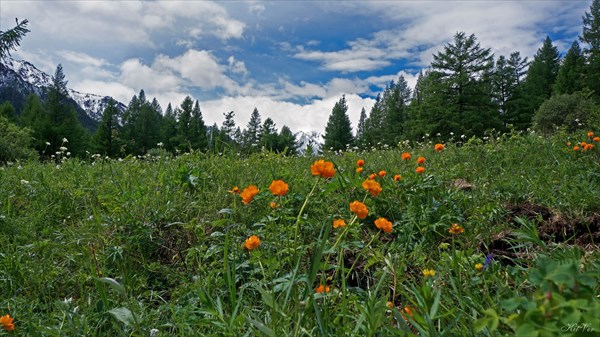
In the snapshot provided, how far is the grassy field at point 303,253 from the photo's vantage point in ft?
3.04

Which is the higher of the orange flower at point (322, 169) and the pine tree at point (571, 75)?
the pine tree at point (571, 75)

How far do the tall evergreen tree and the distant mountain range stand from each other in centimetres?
11222

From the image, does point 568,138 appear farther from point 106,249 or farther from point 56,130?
point 56,130

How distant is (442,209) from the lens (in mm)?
1934

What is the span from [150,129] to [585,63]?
43377 millimetres

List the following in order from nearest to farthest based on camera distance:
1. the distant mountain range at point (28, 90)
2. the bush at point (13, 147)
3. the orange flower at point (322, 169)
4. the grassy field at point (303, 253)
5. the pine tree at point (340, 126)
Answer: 1. the grassy field at point (303, 253)
2. the orange flower at point (322, 169)
3. the bush at point (13, 147)
4. the pine tree at point (340, 126)
5. the distant mountain range at point (28, 90)

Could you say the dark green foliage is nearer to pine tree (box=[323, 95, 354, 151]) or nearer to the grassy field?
the grassy field

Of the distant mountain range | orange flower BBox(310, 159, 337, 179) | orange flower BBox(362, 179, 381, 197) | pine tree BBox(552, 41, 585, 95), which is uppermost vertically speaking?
the distant mountain range

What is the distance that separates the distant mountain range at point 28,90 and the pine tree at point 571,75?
111m

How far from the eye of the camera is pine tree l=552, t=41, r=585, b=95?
27638 mm

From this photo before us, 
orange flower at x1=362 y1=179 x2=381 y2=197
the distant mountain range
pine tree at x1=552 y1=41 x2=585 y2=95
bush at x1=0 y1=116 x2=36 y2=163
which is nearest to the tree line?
pine tree at x1=552 y1=41 x2=585 y2=95

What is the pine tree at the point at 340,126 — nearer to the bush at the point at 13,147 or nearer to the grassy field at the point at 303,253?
the bush at the point at 13,147

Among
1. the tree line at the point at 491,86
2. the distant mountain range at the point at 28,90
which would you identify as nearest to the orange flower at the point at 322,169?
the tree line at the point at 491,86

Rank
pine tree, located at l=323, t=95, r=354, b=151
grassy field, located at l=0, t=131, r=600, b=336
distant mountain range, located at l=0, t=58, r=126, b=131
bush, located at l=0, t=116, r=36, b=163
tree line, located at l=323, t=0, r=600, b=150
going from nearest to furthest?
grassy field, located at l=0, t=131, r=600, b=336, bush, located at l=0, t=116, r=36, b=163, tree line, located at l=323, t=0, r=600, b=150, pine tree, located at l=323, t=95, r=354, b=151, distant mountain range, located at l=0, t=58, r=126, b=131
